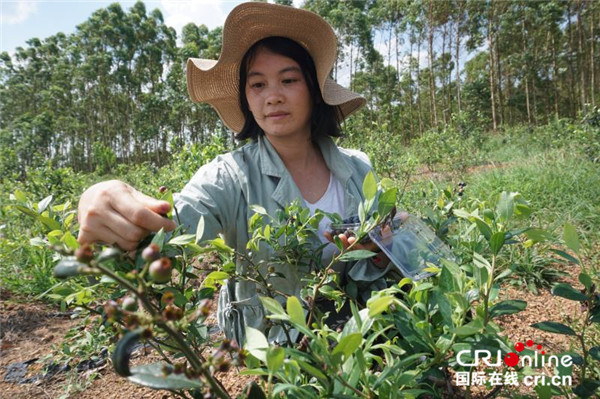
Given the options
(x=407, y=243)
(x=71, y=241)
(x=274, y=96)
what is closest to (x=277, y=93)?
(x=274, y=96)

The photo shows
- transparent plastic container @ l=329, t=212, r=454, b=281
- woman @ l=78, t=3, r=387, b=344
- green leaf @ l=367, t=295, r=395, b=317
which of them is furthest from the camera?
woman @ l=78, t=3, r=387, b=344

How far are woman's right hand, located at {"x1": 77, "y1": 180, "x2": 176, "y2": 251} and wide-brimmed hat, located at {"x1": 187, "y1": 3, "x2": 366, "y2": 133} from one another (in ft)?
3.19

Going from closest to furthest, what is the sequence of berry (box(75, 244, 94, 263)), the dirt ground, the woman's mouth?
berry (box(75, 244, 94, 263)), the woman's mouth, the dirt ground

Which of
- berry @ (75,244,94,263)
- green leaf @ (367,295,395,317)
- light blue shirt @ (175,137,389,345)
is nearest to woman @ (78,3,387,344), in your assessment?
light blue shirt @ (175,137,389,345)

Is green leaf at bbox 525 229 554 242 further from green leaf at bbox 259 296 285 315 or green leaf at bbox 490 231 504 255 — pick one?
Answer: green leaf at bbox 259 296 285 315

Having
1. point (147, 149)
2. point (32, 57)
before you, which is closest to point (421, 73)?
point (147, 149)

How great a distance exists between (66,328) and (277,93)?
2.28 m

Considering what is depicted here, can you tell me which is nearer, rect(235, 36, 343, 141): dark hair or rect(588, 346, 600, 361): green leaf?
rect(588, 346, 600, 361): green leaf

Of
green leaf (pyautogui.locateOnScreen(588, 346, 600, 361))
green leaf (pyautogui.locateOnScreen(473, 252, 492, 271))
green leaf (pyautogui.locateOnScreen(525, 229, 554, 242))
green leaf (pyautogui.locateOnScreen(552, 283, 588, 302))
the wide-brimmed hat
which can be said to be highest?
the wide-brimmed hat

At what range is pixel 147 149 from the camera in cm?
2748

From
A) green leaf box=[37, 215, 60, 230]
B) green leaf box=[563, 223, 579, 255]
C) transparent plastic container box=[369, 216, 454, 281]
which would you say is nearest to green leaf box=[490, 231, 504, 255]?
green leaf box=[563, 223, 579, 255]

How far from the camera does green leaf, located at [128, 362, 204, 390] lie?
13.3 inches

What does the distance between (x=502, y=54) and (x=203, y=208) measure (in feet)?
76.7

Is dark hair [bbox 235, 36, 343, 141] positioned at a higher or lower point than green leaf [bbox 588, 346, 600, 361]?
higher
